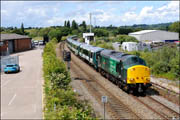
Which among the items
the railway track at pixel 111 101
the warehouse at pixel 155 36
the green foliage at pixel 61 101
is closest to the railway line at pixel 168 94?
the railway track at pixel 111 101

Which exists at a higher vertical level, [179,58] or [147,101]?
[179,58]

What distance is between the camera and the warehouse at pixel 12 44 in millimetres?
54550

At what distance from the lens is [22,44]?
67750mm

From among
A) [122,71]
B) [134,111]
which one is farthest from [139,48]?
[134,111]

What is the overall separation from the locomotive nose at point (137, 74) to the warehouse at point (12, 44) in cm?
4186

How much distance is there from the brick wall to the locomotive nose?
50.6 meters

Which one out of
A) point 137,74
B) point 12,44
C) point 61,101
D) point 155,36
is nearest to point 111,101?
point 137,74

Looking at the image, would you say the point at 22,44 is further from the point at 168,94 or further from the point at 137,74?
the point at 168,94

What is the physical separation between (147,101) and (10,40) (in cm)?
5019

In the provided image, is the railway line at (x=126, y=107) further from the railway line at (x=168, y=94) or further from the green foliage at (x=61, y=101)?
the green foliage at (x=61, y=101)

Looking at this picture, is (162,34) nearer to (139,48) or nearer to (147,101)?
(139,48)

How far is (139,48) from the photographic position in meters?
41.5

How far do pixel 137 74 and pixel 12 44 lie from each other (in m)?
50.4

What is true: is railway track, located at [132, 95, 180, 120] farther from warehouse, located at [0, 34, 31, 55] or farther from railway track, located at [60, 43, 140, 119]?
warehouse, located at [0, 34, 31, 55]
